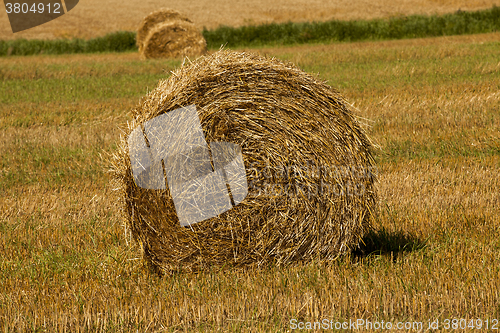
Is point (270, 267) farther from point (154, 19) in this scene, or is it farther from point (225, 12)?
point (225, 12)

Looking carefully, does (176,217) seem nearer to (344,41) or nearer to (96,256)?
(96,256)

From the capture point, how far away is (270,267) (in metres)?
4.17

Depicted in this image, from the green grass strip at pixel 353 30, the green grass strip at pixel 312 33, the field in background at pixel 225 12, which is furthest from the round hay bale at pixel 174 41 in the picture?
the field in background at pixel 225 12

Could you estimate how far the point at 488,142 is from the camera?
7.37m

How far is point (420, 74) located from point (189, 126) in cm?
1087

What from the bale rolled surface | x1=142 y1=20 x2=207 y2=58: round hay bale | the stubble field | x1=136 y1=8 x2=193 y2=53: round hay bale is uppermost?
x1=136 y1=8 x2=193 y2=53: round hay bale

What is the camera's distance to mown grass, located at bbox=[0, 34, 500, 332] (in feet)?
11.3

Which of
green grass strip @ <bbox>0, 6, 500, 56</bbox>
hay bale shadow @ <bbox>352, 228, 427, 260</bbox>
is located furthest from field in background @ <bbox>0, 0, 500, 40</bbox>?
hay bale shadow @ <bbox>352, 228, 427, 260</bbox>

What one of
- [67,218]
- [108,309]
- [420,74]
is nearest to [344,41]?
[420,74]

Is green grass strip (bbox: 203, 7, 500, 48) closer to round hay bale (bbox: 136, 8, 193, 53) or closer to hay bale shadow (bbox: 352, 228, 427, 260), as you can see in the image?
round hay bale (bbox: 136, 8, 193, 53)

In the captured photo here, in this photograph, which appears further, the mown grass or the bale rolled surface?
the bale rolled surface

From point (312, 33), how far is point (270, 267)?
23666 mm

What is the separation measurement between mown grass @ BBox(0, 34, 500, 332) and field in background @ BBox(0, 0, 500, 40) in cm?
2079

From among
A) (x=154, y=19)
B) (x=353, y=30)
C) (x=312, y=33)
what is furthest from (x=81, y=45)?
(x=353, y=30)
